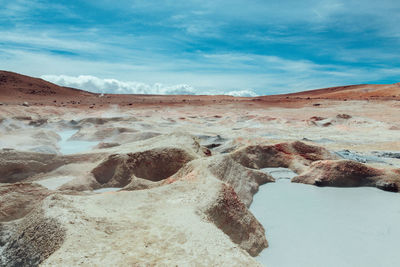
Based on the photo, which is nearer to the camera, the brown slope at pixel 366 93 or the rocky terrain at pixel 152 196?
the rocky terrain at pixel 152 196

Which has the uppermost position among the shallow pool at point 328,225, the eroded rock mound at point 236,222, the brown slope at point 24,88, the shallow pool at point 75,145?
the brown slope at point 24,88

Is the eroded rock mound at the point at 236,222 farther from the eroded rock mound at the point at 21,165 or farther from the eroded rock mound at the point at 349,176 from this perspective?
the eroded rock mound at the point at 21,165

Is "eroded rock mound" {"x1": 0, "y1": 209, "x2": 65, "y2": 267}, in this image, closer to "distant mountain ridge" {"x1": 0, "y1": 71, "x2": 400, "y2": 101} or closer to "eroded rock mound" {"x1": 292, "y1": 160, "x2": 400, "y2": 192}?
"eroded rock mound" {"x1": 292, "y1": 160, "x2": 400, "y2": 192}

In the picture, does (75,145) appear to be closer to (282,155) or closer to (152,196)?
(282,155)

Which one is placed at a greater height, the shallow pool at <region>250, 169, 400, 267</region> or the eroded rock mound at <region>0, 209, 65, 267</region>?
the eroded rock mound at <region>0, 209, 65, 267</region>

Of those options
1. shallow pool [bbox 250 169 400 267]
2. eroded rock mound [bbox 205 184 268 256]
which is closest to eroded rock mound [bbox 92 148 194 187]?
shallow pool [bbox 250 169 400 267]

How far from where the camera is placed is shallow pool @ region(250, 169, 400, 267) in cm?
207

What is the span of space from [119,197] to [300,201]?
1.84 meters

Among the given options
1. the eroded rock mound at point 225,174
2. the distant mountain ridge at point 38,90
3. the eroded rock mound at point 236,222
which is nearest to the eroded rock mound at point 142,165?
the eroded rock mound at point 225,174

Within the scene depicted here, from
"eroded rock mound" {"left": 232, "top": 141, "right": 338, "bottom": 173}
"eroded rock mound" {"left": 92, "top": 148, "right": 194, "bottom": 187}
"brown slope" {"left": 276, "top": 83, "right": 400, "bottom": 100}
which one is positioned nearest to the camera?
"eroded rock mound" {"left": 92, "top": 148, "right": 194, "bottom": 187}

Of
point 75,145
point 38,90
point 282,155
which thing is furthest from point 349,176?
point 38,90

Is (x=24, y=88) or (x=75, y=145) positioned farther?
(x=24, y=88)

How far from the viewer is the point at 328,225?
2537mm

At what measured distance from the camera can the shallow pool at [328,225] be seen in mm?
2074
